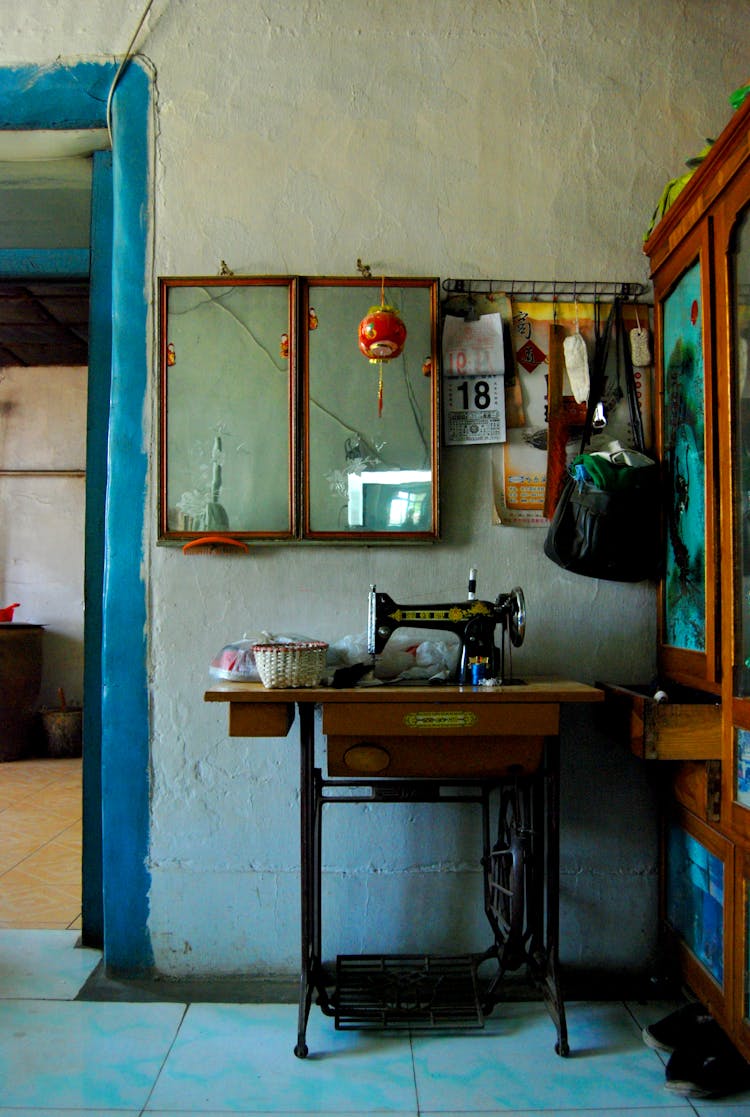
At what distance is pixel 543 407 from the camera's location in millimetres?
2678

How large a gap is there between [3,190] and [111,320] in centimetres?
95

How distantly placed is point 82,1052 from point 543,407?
2294 mm

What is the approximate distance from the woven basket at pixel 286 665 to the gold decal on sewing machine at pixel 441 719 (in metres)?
0.28

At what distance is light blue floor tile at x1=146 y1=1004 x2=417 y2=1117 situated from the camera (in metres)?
1.95

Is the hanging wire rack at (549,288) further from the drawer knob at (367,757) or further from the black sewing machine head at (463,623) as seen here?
the drawer knob at (367,757)

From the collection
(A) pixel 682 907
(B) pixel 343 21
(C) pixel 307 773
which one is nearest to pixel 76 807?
(C) pixel 307 773

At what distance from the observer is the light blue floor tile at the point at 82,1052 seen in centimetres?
197

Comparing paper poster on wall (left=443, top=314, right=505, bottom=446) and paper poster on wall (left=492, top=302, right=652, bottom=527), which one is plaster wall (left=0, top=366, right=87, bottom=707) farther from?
paper poster on wall (left=492, top=302, right=652, bottom=527)

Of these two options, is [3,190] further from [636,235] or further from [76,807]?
[76,807]

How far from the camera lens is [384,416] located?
264 cm

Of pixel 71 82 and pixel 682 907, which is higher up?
pixel 71 82

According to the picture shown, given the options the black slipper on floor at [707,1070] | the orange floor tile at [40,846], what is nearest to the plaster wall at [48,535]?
the orange floor tile at [40,846]

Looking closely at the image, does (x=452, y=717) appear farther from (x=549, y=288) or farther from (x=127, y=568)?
(x=549, y=288)

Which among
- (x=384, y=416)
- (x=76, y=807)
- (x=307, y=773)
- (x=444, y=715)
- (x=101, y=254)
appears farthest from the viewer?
(x=76, y=807)
